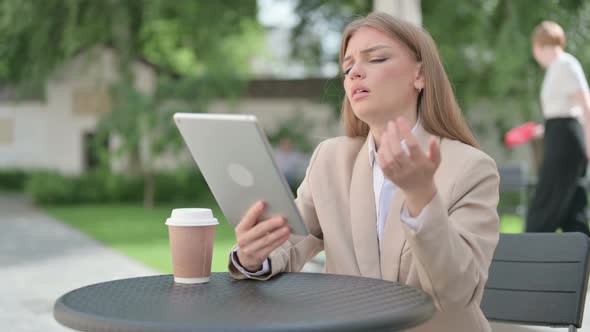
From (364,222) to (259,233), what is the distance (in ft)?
1.40

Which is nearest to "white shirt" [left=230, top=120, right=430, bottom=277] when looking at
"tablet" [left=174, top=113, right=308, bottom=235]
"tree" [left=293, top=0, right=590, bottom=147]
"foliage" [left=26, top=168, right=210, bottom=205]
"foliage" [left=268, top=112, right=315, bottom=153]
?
"tablet" [left=174, top=113, right=308, bottom=235]

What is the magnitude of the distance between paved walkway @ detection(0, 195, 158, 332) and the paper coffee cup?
3944mm

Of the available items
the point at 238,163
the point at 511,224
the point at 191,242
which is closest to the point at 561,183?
the point at 191,242

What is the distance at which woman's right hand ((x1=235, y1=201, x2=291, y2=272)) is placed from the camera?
2354 millimetres

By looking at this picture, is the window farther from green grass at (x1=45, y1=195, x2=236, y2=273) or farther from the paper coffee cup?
the paper coffee cup

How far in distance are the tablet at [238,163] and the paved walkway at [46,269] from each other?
1287mm

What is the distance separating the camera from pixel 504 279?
322 centimetres

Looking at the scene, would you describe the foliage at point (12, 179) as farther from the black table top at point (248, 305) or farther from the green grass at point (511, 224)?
the black table top at point (248, 305)

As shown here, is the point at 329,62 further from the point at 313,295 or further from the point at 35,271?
the point at 313,295

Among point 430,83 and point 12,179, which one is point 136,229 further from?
point 12,179

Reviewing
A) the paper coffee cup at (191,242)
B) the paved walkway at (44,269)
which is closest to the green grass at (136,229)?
the paved walkway at (44,269)

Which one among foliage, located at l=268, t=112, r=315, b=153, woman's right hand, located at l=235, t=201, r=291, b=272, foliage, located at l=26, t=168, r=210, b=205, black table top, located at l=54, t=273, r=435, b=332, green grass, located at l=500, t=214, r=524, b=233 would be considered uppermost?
woman's right hand, located at l=235, t=201, r=291, b=272

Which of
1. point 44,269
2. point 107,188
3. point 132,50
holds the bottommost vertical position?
point 107,188

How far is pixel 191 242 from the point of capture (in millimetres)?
2490
